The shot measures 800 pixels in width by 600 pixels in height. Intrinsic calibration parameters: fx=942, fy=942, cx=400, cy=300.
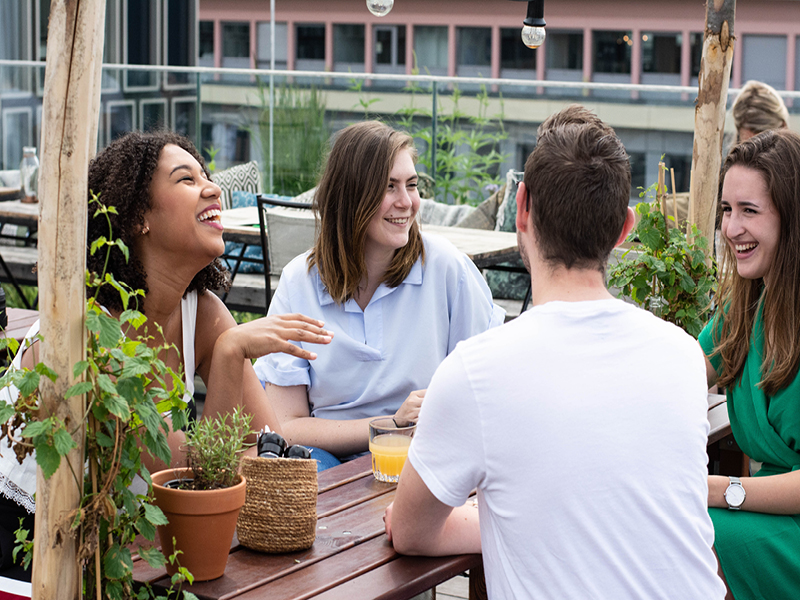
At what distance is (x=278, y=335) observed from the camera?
1.74 meters

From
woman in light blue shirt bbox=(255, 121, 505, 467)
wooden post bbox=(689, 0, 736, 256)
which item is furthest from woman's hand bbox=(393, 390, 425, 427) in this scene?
wooden post bbox=(689, 0, 736, 256)

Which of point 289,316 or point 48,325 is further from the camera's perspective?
point 289,316

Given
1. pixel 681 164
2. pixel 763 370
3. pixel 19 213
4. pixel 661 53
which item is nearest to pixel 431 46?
pixel 661 53

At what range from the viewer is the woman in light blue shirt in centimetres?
243

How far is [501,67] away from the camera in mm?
23766

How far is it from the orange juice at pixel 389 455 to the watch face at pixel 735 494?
68cm

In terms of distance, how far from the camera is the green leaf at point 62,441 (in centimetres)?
117

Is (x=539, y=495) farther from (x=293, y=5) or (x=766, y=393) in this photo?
(x=293, y=5)

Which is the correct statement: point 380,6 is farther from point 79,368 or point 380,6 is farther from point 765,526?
point 79,368

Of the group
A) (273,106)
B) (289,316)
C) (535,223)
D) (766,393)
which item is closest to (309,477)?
(289,316)

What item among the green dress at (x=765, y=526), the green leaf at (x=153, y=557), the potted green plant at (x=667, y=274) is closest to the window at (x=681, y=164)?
the potted green plant at (x=667, y=274)

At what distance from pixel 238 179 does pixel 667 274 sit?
15.3 feet

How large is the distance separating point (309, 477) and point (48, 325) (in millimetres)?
479

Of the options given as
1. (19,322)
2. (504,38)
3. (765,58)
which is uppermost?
(504,38)
